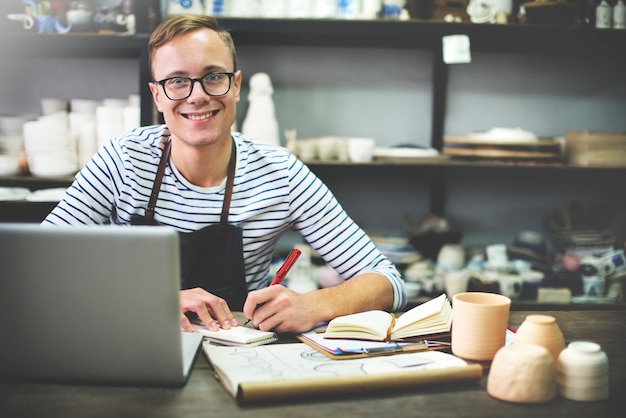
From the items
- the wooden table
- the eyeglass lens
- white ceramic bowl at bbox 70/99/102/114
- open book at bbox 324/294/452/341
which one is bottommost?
the wooden table

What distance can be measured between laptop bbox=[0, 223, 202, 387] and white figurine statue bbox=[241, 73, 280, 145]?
164cm

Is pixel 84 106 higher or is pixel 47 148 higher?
pixel 84 106

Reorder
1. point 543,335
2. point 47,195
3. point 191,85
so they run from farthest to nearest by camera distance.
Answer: point 47,195, point 191,85, point 543,335

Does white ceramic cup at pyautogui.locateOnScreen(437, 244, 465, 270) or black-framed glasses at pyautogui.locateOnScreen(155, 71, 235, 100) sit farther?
white ceramic cup at pyautogui.locateOnScreen(437, 244, 465, 270)

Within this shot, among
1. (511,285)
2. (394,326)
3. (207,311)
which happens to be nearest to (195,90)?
(207,311)

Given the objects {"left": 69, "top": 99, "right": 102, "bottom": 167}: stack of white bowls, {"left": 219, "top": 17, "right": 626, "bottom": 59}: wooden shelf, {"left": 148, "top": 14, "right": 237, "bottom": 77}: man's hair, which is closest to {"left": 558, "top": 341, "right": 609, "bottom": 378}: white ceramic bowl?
{"left": 148, "top": 14, "right": 237, "bottom": 77}: man's hair

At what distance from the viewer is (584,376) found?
0.98 meters

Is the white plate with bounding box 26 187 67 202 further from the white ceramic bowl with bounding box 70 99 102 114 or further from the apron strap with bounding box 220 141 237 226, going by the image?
the apron strap with bounding box 220 141 237 226

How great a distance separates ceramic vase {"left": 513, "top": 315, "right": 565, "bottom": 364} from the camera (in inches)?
40.8

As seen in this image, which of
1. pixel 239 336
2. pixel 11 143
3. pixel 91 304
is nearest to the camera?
pixel 91 304

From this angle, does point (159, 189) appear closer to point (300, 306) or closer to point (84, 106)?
point (300, 306)

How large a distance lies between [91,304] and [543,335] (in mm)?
683

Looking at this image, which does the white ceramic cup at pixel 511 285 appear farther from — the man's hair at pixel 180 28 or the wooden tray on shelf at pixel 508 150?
the man's hair at pixel 180 28

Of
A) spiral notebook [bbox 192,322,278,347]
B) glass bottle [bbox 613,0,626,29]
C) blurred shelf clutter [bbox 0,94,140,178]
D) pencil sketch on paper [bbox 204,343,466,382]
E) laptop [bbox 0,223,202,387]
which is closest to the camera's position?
laptop [bbox 0,223,202,387]
